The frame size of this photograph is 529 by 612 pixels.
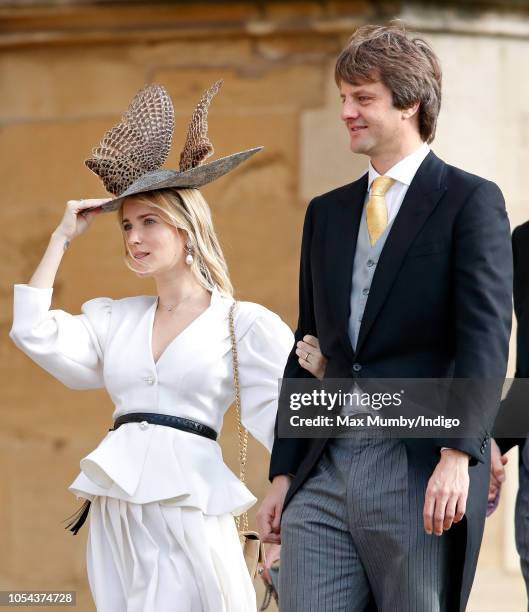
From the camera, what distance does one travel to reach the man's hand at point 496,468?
5.28 metres

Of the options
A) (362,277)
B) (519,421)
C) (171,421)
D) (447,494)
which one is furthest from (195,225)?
(447,494)

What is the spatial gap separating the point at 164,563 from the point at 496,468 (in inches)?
43.7

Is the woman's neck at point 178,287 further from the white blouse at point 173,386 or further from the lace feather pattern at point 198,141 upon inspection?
the lace feather pattern at point 198,141

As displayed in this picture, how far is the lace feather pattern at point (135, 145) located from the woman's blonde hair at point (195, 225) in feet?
0.46

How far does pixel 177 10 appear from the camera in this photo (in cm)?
698

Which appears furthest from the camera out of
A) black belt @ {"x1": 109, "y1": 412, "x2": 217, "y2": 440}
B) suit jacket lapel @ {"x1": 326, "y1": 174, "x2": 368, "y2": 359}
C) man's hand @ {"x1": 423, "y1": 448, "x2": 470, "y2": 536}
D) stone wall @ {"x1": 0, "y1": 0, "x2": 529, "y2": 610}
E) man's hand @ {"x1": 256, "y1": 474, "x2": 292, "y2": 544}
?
stone wall @ {"x1": 0, "y1": 0, "x2": 529, "y2": 610}

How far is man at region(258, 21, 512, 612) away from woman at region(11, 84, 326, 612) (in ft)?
1.47

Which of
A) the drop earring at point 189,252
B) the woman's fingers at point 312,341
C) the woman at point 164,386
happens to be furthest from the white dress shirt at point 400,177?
the drop earring at point 189,252

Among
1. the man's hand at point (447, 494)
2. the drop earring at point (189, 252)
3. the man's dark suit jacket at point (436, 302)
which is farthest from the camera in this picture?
the drop earring at point (189, 252)

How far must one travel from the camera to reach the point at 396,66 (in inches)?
174

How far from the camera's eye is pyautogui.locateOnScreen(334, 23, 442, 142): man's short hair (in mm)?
4434

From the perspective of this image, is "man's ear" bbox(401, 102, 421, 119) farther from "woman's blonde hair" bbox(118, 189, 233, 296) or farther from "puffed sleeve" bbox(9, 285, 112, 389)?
"puffed sleeve" bbox(9, 285, 112, 389)

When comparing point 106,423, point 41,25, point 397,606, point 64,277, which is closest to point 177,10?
point 41,25

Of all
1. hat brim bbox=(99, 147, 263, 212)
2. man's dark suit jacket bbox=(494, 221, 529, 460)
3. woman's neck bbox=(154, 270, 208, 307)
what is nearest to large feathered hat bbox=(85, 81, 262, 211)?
hat brim bbox=(99, 147, 263, 212)
